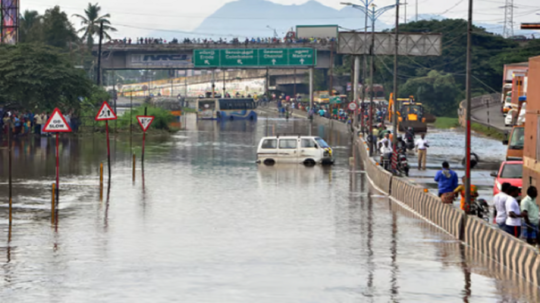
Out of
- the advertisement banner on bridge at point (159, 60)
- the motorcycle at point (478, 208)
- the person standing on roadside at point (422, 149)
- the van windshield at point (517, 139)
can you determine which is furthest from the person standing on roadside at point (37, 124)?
the advertisement banner on bridge at point (159, 60)

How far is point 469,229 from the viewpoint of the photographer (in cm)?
1945

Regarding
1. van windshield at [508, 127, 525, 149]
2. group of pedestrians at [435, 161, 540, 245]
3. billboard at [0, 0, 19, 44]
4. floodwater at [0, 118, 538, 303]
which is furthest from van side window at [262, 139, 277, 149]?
billboard at [0, 0, 19, 44]

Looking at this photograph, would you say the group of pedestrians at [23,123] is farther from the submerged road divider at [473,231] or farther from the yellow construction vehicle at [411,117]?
the submerged road divider at [473,231]

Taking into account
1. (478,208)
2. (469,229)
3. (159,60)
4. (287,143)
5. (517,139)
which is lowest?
(469,229)

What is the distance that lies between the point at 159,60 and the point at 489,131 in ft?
186

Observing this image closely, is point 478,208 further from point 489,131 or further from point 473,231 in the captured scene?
point 489,131

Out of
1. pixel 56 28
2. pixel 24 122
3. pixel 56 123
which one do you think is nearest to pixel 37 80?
pixel 24 122

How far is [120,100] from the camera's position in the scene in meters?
161

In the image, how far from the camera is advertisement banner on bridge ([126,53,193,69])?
384 ft

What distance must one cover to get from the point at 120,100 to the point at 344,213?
140m

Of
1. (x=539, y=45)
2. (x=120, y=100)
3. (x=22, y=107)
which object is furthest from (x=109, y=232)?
(x=120, y=100)

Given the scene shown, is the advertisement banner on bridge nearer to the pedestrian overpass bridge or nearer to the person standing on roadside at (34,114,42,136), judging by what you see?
the pedestrian overpass bridge

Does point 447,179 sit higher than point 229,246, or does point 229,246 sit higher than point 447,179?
point 447,179

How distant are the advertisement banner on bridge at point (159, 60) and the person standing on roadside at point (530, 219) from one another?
101m
